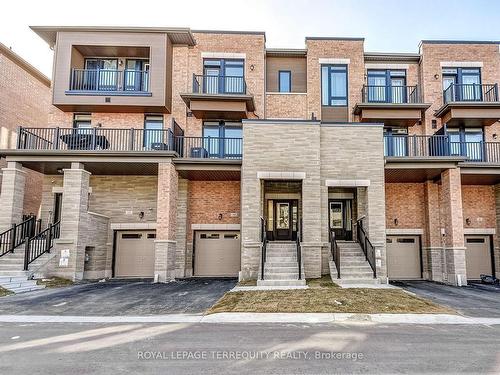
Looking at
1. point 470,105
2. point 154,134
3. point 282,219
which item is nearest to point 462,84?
point 470,105

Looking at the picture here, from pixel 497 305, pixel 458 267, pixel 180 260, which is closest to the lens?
→ pixel 497 305

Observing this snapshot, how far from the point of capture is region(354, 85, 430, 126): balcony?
17.7m

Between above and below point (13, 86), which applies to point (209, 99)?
below

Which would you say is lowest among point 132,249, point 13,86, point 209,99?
point 132,249

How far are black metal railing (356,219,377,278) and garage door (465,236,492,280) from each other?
21.2ft

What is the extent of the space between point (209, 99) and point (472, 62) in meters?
13.9

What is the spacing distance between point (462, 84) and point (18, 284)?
21021 millimetres

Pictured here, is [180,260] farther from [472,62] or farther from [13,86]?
[472,62]

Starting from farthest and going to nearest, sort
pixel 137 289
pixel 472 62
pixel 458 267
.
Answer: pixel 472 62
pixel 458 267
pixel 137 289

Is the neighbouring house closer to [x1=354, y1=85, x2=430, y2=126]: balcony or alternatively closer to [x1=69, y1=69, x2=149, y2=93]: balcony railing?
[x1=69, y1=69, x2=149, y2=93]: balcony railing

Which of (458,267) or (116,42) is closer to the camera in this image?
(458,267)

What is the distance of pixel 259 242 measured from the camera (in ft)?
47.0

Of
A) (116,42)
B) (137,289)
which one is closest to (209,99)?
(116,42)

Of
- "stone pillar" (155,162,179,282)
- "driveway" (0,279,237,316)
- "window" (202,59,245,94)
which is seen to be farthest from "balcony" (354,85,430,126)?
"driveway" (0,279,237,316)
